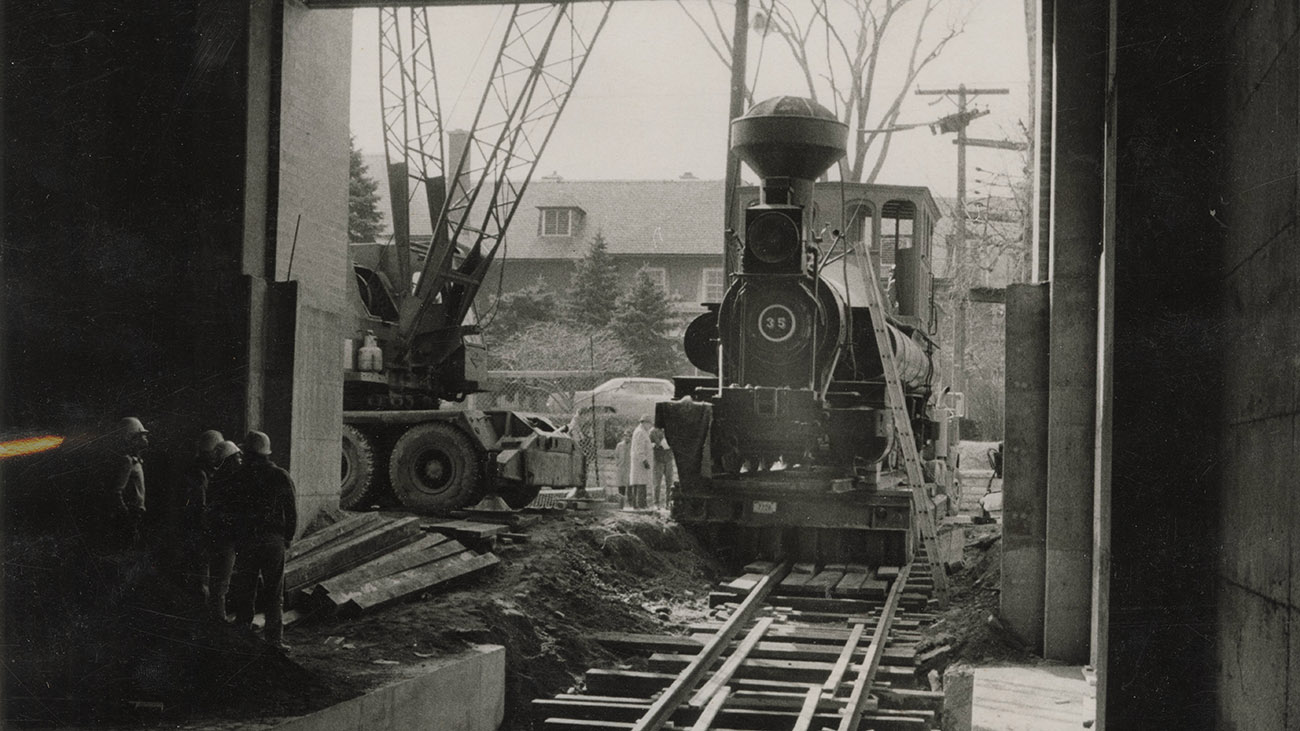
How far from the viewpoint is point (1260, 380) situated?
397 centimetres

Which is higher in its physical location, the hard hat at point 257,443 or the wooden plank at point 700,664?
the hard hat at point 257,443

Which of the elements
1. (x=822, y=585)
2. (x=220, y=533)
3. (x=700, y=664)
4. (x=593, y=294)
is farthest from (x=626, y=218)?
(x=220, y=533)

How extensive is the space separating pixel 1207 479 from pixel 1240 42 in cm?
177

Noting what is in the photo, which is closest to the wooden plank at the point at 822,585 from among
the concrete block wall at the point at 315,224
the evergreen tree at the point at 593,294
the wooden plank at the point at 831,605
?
the wooden plank at the point at 831,605

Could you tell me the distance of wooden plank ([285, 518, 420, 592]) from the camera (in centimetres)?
876

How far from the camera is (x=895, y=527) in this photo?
12.7 meters

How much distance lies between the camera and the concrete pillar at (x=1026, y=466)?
352 inches

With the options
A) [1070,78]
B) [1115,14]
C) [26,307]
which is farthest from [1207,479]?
[26,307]

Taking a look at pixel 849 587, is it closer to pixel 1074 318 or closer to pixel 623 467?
pixel 1074 318

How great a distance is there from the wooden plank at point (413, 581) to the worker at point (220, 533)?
3.62ft

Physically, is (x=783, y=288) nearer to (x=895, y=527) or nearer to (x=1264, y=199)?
(x=895, y=527)

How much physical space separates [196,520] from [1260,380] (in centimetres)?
615

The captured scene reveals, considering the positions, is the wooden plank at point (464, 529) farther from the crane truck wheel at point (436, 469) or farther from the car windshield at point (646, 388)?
the car windshield at point (646, 388)

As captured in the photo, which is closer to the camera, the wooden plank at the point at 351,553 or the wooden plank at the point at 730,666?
the wooden plank at the point at 730,666
